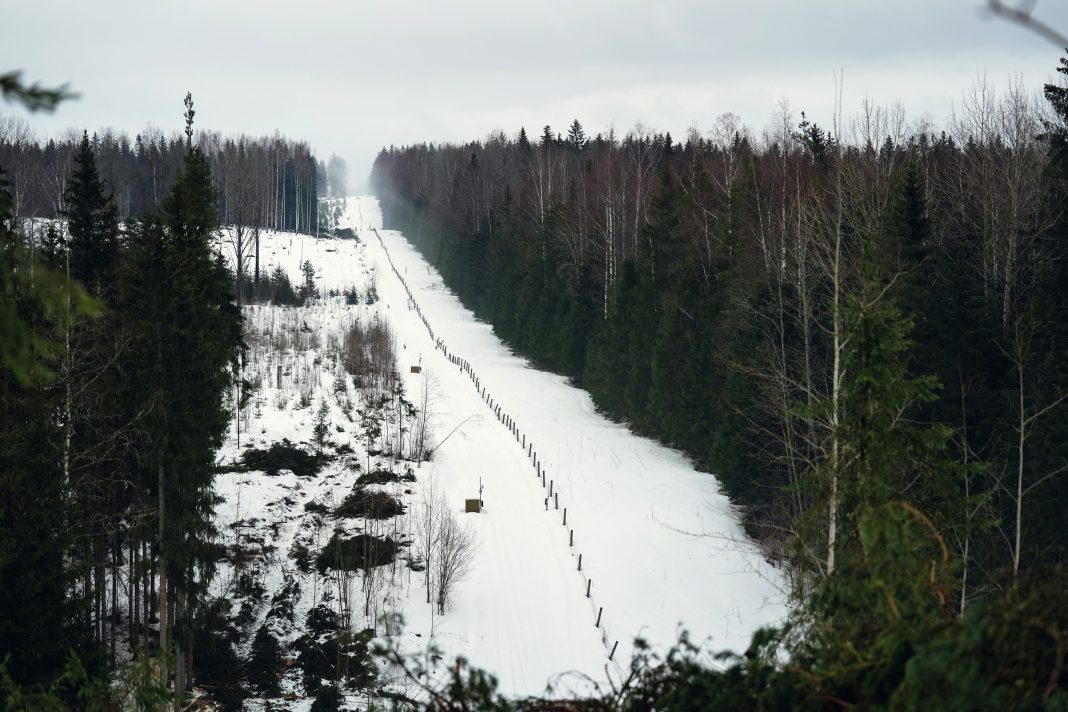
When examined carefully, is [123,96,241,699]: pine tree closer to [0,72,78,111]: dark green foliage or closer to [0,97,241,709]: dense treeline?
[0,97,241,709]: dense treeline

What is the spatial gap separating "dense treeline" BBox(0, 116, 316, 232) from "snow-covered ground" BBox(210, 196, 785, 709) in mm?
29410

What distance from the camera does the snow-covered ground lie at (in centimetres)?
1855

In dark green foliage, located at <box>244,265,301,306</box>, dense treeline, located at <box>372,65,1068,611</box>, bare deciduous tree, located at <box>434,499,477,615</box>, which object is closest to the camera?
dense treeline, located at <box>372,65,1068,611</box>

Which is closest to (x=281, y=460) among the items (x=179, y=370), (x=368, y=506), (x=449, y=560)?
(x=368, y=506)

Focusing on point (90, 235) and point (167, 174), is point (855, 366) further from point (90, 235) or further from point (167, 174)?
point (167, 174)

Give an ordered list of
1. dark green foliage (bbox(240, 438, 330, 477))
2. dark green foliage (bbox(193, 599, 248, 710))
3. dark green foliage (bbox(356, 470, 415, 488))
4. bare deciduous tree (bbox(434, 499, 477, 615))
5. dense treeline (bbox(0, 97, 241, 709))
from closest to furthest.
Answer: dense treeline (bbox(0, 97, 241, 709)) < dark green foliage (bbox(193, 599, 248, 710)) < bare deciduous tree (bbox(434, 499, 477, 615)) < dark green foliage (bbox(356, 470, 415, 488)) < dark green foliage (bbox(240, 438, 330, 477))

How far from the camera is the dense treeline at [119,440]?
12.0 metres

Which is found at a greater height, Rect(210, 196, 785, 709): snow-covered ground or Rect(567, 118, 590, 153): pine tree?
Rect(567, 118, 590, 153): pine tree

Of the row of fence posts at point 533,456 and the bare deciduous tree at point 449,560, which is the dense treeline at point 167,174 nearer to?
the row of fence posts at point 533,456

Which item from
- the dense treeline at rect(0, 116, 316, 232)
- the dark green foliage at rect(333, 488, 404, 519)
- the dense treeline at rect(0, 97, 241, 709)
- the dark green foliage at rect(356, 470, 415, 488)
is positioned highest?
the dense treeline at rect(0, 116, 316, 232)

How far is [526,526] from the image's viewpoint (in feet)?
80.5

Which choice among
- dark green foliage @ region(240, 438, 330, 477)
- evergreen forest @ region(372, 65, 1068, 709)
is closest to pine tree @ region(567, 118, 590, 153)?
evergreen forest @ region(372, 65, 1068, 709)

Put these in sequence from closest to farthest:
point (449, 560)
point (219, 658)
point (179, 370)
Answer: point (179, 370)
point (219, 658)
point (449, 560)

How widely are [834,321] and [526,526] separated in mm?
14854
